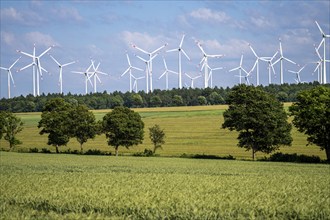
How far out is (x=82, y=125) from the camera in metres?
103

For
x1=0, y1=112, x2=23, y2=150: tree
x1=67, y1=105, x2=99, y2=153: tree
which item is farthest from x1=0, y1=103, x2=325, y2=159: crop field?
x1=67, y1=105, x2=99, y2=153: tree

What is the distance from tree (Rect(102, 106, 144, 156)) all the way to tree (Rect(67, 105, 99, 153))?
17.5ft

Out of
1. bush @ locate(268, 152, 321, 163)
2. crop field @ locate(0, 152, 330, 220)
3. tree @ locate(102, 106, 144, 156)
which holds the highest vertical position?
tree @ locate(102, 106, 144, 156)

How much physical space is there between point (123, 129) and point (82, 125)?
36.6ft

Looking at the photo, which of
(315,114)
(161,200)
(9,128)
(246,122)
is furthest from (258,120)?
(161,200)

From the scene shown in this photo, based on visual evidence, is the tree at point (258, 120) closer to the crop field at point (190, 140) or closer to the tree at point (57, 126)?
the crop field at point (190, 140)

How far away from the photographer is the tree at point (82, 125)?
10319 cm

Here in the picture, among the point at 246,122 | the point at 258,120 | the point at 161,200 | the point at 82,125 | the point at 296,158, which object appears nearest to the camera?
the point at 161,200

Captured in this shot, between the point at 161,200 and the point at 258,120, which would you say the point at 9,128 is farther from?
the point at 161,200

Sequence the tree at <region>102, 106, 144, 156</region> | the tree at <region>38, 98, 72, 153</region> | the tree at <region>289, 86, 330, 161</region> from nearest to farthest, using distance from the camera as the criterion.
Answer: the tree at <region>289, 86, 330, 161</region>
the tree at <region>102, 106, 144, 156</region>
the tree at <region>38, 98, 72, 153</region>

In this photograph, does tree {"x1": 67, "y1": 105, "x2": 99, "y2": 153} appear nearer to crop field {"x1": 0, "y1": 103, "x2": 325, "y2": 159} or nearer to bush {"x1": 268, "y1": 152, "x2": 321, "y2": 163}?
crop field {"x1": 0, "y1": 103, "x2": 325, "y2": 159}

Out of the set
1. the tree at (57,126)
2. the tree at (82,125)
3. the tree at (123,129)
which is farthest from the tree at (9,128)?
the tree at (123,129)

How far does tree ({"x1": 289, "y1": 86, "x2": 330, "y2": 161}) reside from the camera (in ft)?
249

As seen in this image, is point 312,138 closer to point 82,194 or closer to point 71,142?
point 82,194
